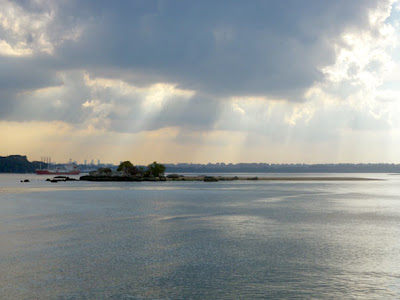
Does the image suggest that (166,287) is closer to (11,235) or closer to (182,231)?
(182,231)

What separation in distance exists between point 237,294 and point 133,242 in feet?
52.8

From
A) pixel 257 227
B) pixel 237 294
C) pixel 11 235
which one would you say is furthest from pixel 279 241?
pixel 11 235

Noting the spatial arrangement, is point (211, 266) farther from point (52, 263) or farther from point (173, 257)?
point (52, 263)

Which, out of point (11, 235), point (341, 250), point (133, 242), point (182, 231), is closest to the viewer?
point (341, 250)

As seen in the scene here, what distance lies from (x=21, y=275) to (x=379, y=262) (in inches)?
887

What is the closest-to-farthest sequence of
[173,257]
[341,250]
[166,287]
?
1. [166,287]
2. [173,257]
3. [341,250]

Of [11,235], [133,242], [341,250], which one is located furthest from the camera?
[11,235]

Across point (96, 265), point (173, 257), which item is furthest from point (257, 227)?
point (96, 265)

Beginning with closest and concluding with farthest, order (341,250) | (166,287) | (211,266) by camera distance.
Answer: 1. (166,287)
2. (211,266)
3. (341,250)

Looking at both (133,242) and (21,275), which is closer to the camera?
(21,275)

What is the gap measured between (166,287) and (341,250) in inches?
619

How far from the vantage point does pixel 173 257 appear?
92.6 feet

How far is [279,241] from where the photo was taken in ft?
112

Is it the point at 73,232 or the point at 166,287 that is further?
the point at 73,232
